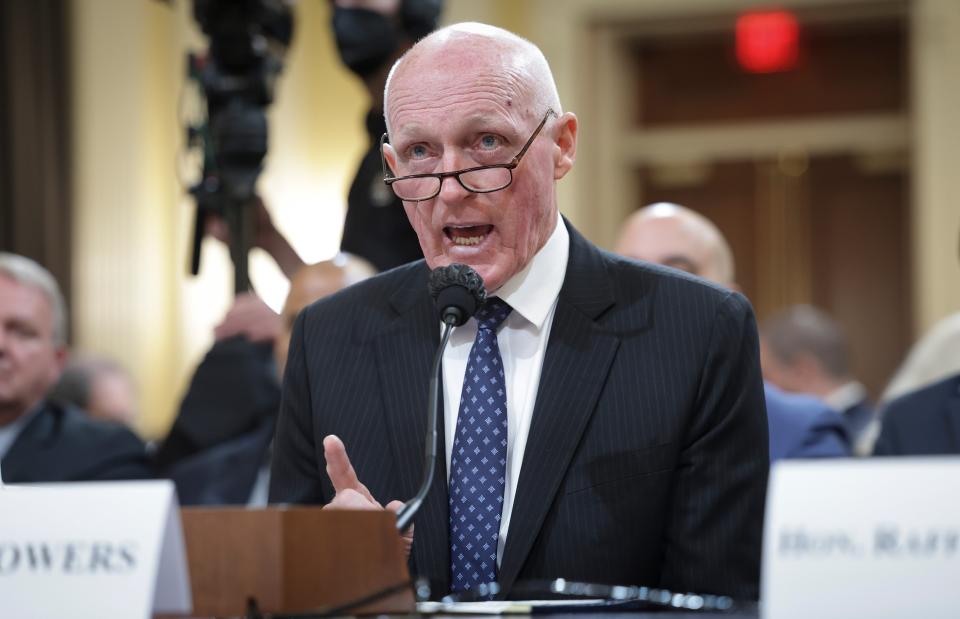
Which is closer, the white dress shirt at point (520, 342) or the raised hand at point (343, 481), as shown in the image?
the raised hand at point (343, 481)

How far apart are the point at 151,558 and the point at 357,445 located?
2.46ft

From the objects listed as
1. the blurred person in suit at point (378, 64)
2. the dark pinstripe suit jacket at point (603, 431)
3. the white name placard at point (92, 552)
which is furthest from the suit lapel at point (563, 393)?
the blurred person in suit at point (378, 64)

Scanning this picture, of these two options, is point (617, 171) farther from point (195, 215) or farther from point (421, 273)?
point (421, 273)

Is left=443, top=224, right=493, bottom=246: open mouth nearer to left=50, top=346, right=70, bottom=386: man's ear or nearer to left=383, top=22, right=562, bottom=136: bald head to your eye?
left=383, top=22, right=562, bottom=136: bald head

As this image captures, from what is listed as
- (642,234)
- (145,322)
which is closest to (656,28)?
(145,322)

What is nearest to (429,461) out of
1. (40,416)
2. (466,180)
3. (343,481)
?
(343,481)

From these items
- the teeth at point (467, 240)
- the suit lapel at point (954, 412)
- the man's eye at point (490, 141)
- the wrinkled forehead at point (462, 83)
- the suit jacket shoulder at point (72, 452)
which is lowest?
the suit jacket shoulder at point (72, 452)

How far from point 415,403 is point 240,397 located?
1432 mm

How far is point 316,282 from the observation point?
3254mm

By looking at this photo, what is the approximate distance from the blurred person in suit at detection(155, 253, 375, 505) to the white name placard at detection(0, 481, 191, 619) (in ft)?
6.38

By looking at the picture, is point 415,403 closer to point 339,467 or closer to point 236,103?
point 339,467

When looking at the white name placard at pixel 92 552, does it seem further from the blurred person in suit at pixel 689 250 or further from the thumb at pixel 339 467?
the blurred person in suit at pixel 689 250

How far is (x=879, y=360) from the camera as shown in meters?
6.89

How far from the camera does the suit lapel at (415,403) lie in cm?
181
